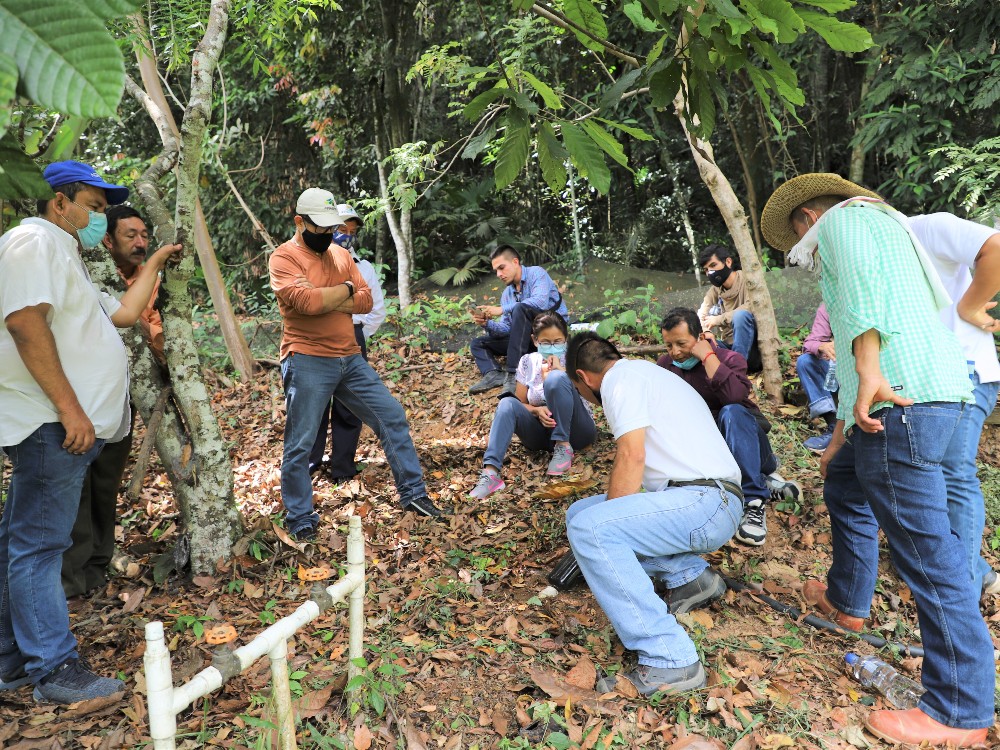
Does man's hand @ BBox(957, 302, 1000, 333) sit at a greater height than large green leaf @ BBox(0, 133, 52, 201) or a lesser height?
lesser

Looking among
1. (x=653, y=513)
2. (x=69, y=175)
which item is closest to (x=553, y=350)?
(x=653, y=513)

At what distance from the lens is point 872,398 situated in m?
2.68

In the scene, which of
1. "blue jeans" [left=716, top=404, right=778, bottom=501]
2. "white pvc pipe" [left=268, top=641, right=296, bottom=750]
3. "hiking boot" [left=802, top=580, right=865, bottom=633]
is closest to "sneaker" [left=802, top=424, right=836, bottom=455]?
"blue jeans" [left=716, top=404, right=778, bottom=501]

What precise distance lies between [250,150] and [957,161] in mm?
10800

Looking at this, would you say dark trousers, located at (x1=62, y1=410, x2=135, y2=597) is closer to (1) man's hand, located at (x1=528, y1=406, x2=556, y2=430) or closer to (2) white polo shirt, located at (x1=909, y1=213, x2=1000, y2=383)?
(1) man's hand, located at (x1=528, y1=406, x2=556, y2=430)

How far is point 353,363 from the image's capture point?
4691 millimetres

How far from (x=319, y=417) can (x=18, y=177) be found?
313 centimetres

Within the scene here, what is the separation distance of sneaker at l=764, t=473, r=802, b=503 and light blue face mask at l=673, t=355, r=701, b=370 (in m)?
0.91

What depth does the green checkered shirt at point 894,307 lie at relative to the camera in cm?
266

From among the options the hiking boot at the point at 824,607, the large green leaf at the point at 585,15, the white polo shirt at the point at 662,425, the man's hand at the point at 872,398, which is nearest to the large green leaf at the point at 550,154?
the large green leaf at the point at 585,15

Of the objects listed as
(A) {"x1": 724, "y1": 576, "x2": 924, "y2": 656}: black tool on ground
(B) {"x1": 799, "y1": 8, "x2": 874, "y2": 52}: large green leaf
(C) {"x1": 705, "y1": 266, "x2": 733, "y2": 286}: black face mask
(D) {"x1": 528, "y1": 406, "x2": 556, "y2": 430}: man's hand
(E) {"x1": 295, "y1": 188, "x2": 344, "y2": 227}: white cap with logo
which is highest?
(B) {"x1": 799, "y1": 8, "x2": 874, "y2": 52}: large green leaf

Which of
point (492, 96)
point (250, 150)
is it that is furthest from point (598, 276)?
point (492, 96)

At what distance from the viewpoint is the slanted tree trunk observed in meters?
3.74

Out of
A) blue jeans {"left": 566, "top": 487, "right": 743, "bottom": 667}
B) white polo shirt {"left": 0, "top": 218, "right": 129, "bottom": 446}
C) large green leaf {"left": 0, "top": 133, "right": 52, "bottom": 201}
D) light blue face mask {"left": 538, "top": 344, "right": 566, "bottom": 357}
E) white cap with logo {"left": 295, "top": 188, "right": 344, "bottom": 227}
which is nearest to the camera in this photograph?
large green leaf {"left": 0, "top": 133, "right": 52, "bottom": 201}
